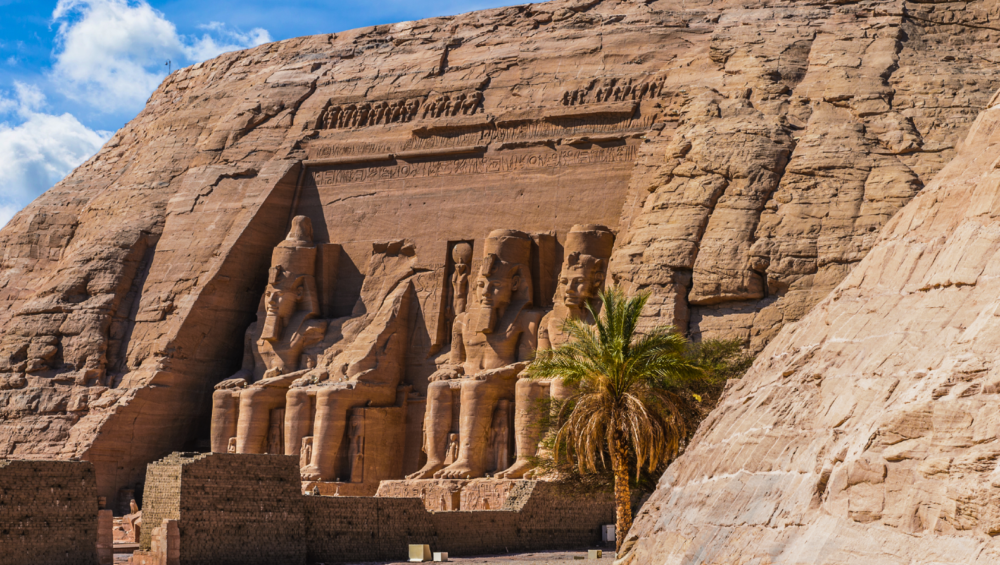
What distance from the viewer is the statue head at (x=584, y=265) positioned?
20531 millimetres

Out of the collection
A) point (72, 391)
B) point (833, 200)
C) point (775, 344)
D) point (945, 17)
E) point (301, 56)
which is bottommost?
point (775, 344)

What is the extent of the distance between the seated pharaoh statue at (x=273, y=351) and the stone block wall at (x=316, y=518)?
5.67 meters

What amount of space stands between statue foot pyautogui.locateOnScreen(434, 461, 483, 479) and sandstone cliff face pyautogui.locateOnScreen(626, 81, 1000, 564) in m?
8.51

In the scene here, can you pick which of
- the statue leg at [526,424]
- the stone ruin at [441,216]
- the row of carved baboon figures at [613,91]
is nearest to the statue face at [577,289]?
the stone ruin at [441,216]

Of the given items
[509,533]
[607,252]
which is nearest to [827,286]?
[607,252]

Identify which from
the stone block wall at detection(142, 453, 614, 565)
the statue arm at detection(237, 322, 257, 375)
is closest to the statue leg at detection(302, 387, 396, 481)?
the statue arm at detection(237, 322, 257, 375)

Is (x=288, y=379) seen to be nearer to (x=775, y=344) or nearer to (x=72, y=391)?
(x=72, y=391)

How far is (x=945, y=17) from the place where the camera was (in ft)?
69.8

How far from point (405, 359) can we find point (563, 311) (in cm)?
361

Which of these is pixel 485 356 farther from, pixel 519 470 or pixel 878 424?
pixel 878 424

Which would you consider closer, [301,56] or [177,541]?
[177,541]

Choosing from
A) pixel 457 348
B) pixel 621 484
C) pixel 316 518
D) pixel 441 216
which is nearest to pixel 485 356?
pixel 457 348

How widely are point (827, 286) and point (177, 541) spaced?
951 cm

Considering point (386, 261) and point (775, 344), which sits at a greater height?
point (386, 261)
